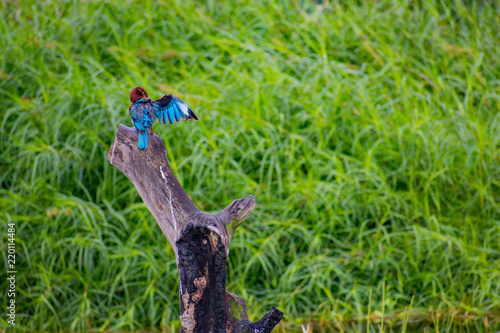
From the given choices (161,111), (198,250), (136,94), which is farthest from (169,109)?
(198,250)

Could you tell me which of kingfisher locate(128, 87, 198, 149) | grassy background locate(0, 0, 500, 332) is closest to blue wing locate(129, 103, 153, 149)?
kingfisher locate(128, 87, 198, 149)

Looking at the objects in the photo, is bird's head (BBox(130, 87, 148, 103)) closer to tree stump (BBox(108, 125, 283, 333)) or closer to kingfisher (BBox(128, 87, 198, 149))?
kingfisher (BBox(128, 87, 198, 149))

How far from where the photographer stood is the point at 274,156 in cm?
318

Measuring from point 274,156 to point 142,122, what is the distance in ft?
5.54

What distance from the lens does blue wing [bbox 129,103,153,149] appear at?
155 centimetres

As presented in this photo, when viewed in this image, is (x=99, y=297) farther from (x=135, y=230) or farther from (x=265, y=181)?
(x=265, y=181)

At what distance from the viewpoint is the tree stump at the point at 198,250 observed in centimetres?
141

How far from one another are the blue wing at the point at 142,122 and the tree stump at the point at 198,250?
22mm

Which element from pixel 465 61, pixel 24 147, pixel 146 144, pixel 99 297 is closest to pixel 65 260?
pixel 99 297

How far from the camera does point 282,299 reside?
2.74 meters

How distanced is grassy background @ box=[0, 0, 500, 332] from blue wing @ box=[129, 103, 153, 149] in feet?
3.99

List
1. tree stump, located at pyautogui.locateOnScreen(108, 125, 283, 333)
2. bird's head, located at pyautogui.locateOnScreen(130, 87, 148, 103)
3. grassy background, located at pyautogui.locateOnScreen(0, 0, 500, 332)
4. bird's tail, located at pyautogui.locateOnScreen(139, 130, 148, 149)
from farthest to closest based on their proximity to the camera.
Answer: grassy background, located at pyautogui.locateOnScreen(0, 0, 500, 332) → bird's head, located at pyautogui.locateOnScreen(130, 87, 148, 103) → bird's tail, located at pyautogui.locateOnScreen(139, 130, 148, 149) → tree stump, located at pyautogui.locateOnScreen(108, 125, 283, 333)

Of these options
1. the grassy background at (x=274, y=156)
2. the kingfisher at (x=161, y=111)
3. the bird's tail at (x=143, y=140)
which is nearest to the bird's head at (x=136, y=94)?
the kingfisher at (x=161, y=111)

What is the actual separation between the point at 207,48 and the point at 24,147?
1.52 m
